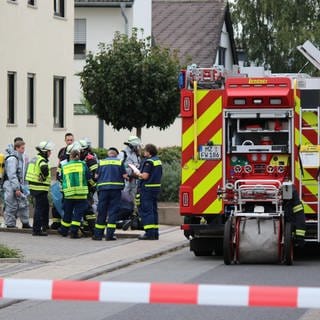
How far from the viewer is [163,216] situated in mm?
24516

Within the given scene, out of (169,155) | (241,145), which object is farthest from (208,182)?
(169,155)

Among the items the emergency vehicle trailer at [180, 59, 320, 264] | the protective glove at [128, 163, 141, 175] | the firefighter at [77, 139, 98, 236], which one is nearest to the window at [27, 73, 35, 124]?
the protective glove at [128, 163, 141, 175]

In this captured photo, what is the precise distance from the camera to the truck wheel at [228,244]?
16.7 meters

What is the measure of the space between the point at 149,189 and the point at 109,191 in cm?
67

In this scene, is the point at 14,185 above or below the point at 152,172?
below

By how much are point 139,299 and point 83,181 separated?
1321 centimetres

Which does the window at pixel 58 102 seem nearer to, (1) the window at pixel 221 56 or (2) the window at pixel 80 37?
(2) the window at pixel 80 37

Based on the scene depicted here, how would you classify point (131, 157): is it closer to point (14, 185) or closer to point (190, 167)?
point (14, 185)

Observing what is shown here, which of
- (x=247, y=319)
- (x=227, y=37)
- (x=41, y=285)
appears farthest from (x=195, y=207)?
(x=227, y=37)

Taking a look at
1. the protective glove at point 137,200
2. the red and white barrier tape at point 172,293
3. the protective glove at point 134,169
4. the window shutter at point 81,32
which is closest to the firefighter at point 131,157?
the protective glove at point 137,200

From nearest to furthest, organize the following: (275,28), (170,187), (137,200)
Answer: (137,200) < (170,187) < (275,28)

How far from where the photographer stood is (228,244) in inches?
660

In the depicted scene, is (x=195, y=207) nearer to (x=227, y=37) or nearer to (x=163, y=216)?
(x=163, y=216)

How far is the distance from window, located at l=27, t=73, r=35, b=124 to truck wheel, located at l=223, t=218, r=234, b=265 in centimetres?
1729
